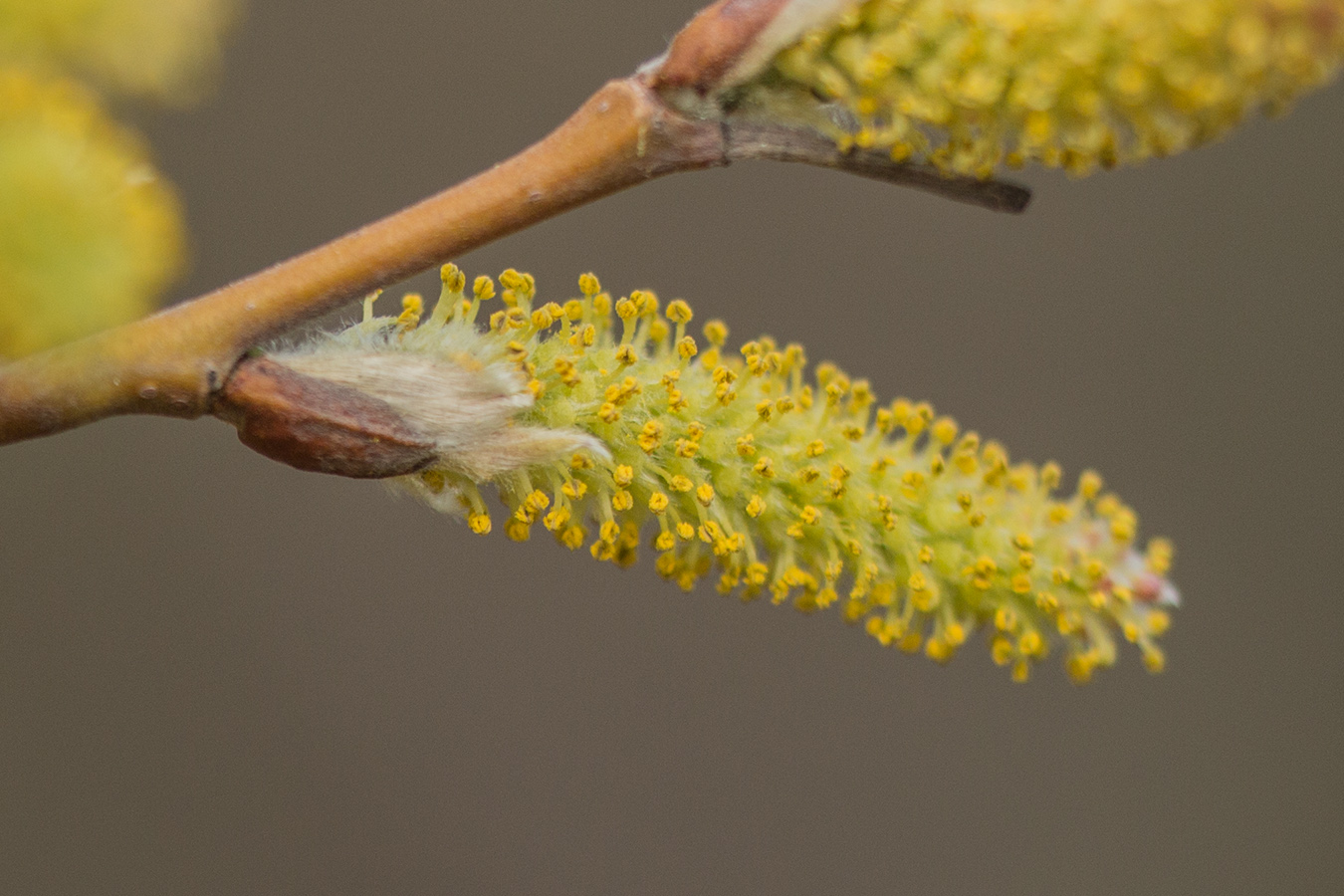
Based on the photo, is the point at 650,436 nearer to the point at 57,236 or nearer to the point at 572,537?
the point at 572,537

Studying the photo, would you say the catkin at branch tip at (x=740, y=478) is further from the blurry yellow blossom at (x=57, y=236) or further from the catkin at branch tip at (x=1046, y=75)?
the blurry yellow blossom at (x=57, y=236)

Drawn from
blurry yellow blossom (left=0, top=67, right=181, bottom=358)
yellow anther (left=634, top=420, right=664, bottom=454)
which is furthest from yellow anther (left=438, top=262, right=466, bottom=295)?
blurry yellow blossom (left=0, top=67, right=181, bottom=358)

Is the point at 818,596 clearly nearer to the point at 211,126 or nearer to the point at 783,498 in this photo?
the point at 783,498

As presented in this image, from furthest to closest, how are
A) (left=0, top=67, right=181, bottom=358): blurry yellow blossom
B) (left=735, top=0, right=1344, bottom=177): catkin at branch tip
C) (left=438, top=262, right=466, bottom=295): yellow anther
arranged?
(left=438, top=262, right=466, bottom=295): yellow anther, (left=735, top=0, right=1344, bottom=177): catkin at branch tip, (left=0, top=67, right=181, bottom=358): blurry yellow blossom

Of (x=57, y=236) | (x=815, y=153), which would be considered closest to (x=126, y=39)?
(x=57, y=236)

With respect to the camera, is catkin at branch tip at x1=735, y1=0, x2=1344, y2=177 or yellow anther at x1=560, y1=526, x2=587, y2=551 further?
yellow anther at x1=560, y1=526, x2=587, y2=551

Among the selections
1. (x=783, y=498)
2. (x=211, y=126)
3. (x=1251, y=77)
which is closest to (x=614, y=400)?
(x=783, y=498)

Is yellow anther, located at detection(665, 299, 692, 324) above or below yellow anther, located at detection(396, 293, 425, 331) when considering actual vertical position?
above

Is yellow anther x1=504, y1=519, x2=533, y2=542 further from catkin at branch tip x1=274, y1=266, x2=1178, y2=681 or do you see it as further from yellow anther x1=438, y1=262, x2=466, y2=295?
yellow anther x1=438, y1=262, x2=466, y2=295
